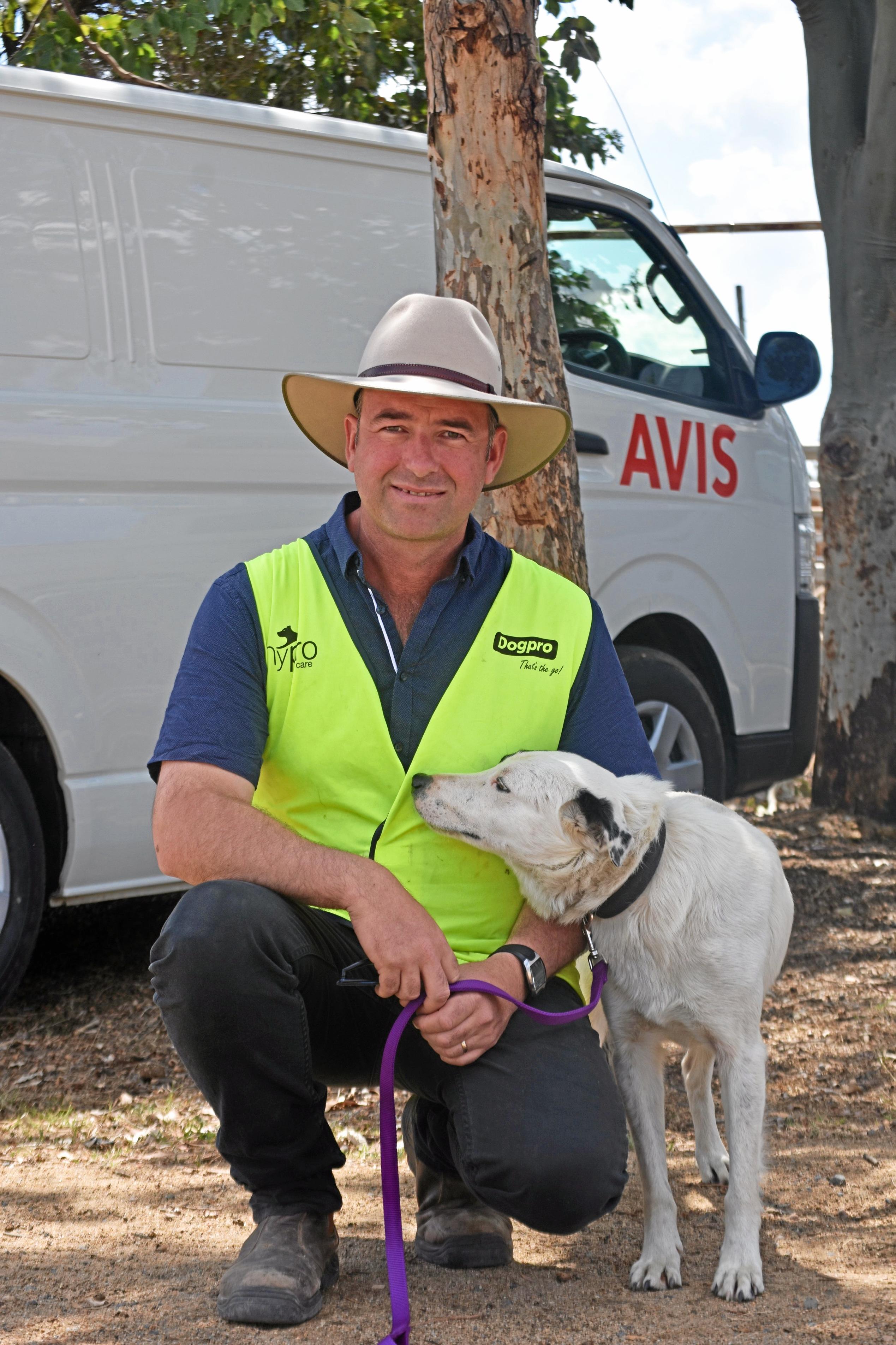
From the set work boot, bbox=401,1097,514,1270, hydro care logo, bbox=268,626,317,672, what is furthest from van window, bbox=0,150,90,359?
work boot, bbox=401,1097,514,1270

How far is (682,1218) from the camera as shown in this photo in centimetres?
286

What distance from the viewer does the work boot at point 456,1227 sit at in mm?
2518

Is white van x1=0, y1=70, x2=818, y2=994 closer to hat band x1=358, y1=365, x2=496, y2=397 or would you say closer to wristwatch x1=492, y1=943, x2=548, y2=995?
hat band x1=358, y1=365, x2=496, y2=397

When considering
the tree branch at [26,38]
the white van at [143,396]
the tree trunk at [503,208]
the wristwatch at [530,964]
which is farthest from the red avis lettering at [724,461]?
the tree branch at [26,38]

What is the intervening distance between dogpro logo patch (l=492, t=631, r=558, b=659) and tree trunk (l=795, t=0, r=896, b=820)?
437cm

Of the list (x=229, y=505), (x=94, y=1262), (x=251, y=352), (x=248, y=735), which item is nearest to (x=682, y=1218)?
(x=94, y=1262)

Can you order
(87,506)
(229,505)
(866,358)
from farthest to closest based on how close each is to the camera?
1. (866,358)
2. (229,505)
3. (87,506)

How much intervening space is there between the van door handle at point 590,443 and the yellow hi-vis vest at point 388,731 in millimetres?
2057

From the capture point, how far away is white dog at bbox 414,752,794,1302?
97.1 inches

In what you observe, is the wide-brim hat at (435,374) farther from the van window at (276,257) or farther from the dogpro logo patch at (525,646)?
the van window at (276,257)

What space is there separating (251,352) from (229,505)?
0.49m

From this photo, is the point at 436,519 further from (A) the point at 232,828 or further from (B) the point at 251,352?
(B) the point at 251,352

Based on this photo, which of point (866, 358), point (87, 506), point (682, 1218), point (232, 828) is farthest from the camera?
point (866, 358)

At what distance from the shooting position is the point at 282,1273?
2.25 meters
